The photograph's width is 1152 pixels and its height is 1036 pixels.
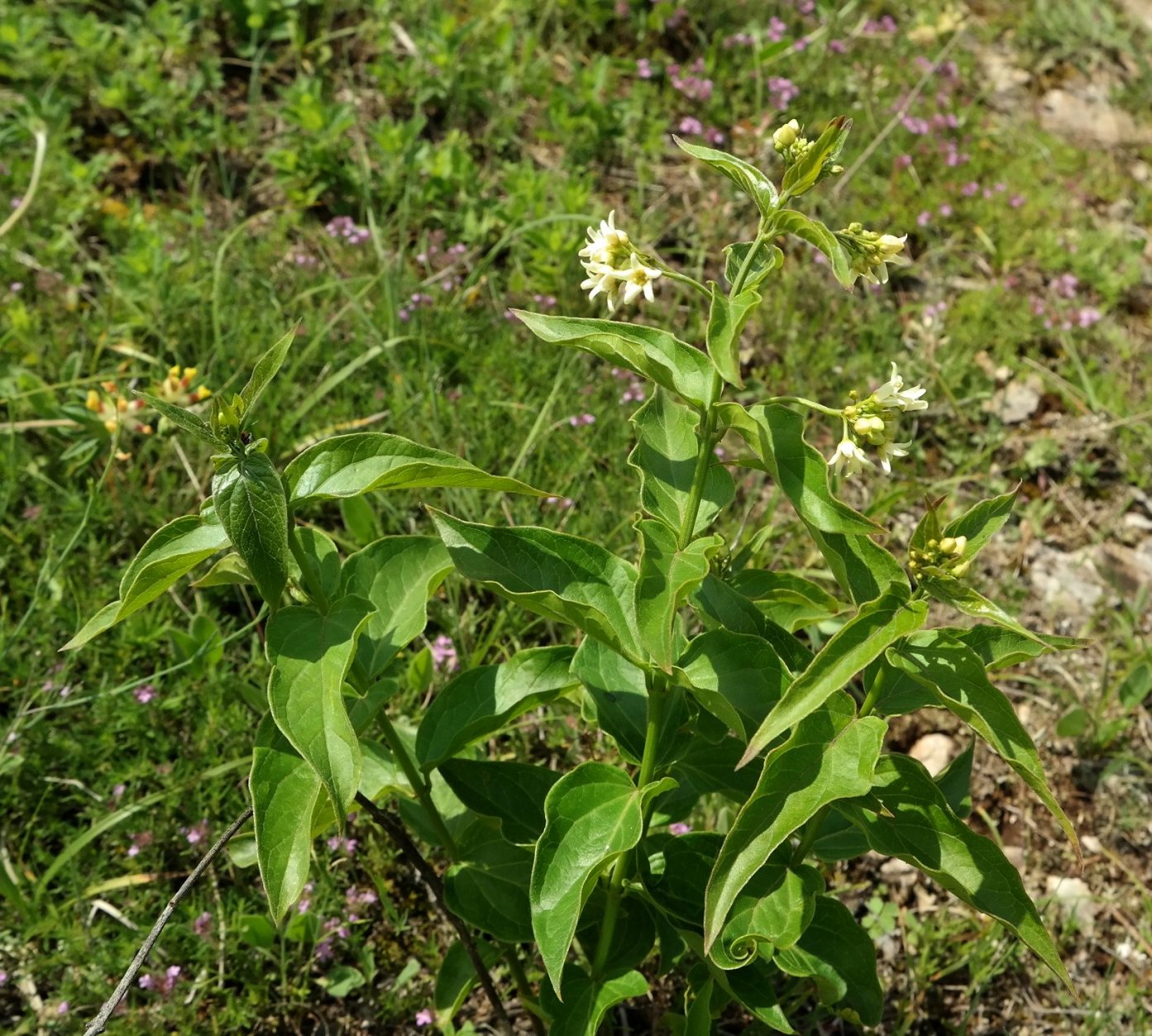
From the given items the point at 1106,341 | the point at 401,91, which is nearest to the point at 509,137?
the point at 401,91

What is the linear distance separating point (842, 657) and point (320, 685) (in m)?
0.79

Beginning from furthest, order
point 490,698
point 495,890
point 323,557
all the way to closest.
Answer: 1. point 495,890
2. point 490,698
3. point 323,557

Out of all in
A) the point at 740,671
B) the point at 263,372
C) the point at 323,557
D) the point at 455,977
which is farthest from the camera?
the point at 455,977

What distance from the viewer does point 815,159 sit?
1.63 meters

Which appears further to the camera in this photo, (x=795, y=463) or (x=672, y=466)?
(x=672, y=466)

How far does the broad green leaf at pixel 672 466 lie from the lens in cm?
194

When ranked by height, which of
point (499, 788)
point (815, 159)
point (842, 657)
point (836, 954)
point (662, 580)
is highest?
point (815, 159)

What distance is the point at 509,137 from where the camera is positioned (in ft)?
15.2

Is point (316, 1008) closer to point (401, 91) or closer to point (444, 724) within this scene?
point (444, 724)

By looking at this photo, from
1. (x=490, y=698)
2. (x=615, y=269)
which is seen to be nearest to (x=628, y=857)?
(x=490, y=698)

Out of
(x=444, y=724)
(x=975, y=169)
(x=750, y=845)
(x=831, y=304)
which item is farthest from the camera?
(x=975, y=169)

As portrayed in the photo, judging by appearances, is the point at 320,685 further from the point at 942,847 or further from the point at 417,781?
the point at 942,847

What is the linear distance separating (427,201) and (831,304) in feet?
5.25

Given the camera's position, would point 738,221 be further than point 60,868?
Yes
